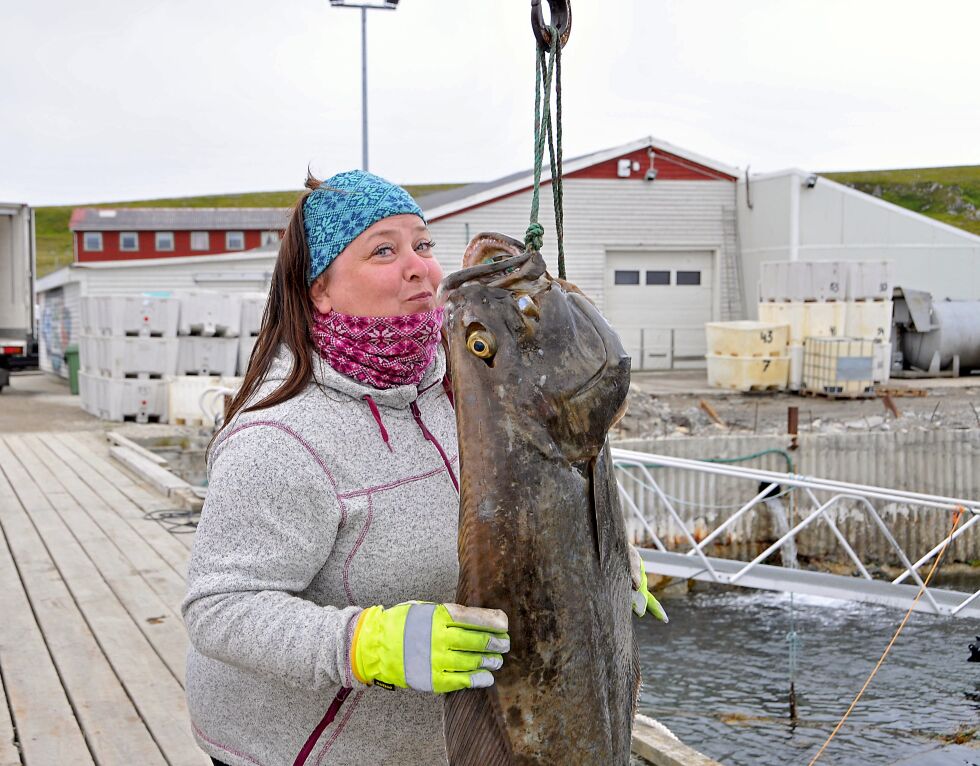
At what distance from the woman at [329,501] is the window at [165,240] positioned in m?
49.4

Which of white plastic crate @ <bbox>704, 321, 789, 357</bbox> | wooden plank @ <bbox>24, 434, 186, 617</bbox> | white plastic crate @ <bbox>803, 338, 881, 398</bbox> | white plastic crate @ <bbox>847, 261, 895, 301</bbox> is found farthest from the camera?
white plastic crate @ <bbox>847, 261, 895, 301</bbox>

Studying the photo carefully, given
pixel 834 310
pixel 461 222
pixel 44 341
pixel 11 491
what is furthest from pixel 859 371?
pixel 44 341

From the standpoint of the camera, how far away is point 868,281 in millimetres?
21094

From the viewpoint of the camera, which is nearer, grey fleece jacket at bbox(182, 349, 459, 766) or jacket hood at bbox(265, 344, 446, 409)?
grey fleece jacket at bbox(182, 349, 459, 766)

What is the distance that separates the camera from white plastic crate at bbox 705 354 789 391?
20891 millimetres

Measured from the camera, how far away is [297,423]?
190 centimetres

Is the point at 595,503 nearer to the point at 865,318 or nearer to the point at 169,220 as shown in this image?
the point at 865,318

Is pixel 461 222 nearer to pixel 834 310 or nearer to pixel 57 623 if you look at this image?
pixel 834 310

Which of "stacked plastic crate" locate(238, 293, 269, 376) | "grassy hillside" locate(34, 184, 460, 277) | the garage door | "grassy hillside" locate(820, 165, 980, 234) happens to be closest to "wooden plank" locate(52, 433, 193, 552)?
"stacked plastic crate" locate(238, 293, 269, 376)

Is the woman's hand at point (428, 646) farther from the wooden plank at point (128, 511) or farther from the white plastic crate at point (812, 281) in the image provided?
the white plastic crate at point (812, 281)

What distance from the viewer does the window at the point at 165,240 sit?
48938mm

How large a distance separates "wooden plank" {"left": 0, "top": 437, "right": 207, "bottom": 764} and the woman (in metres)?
2.17

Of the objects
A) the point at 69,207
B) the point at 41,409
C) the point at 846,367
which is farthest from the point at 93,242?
the point at 69,207

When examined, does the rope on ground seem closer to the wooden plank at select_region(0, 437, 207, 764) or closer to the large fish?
the wooden plank at select_region(0, 437, 207, 764)
